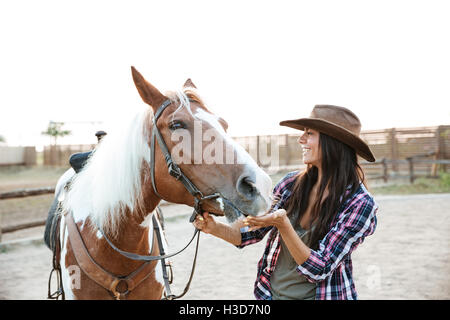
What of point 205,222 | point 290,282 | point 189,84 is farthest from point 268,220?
point 189,84

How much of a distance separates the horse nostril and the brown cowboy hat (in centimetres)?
55

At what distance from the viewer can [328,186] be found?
2.03 metres

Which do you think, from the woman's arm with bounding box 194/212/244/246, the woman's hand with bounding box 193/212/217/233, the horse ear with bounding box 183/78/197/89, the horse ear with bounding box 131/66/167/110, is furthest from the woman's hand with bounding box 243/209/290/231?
the horse ear with bounding box 183/78/197/89

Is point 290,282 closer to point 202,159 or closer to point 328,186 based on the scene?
point 328,186

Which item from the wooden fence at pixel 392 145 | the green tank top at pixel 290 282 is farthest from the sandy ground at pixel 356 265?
the wooden fence at pixel 392 145

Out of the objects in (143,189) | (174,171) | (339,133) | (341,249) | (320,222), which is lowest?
(341,249)

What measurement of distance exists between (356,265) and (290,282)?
4.42 metres

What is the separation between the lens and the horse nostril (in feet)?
5.48

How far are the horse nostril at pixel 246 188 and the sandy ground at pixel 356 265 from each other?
3298mm

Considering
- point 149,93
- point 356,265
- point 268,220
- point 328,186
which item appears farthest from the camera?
point 356,265

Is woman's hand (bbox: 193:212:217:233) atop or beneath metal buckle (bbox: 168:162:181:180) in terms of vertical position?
beneath

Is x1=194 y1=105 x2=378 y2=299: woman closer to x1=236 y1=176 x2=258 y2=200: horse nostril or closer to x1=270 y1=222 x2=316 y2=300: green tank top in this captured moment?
x1=270 y1=222 x2=316 y2=300: green tank top

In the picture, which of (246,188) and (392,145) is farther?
(392,145)
